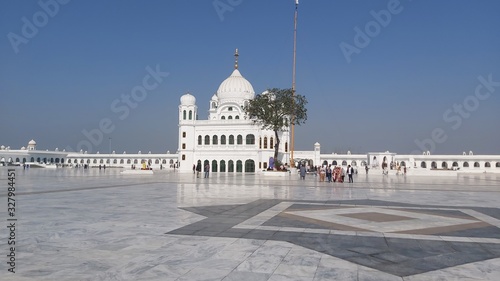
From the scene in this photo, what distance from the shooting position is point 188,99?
66.9m

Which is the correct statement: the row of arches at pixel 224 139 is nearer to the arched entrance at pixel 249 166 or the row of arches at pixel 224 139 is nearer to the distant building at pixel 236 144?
the distant building at pixel 236 144

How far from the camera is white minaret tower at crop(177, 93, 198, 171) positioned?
63.6m

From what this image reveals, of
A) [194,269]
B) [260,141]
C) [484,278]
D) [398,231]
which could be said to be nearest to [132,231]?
[194,269]

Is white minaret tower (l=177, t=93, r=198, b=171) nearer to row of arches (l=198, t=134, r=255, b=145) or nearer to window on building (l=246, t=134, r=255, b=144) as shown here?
row of arches (l=198, t=134, r=255, b=145)

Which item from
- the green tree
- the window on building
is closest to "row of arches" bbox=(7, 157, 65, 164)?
the window on building

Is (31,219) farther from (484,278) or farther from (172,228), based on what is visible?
(484,278)

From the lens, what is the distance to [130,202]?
1416cm

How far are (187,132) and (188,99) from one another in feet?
19.6

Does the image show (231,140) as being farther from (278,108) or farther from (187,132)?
(278,108)

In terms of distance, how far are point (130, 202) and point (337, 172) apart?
19.3 m

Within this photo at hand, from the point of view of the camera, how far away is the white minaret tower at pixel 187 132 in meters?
63.6

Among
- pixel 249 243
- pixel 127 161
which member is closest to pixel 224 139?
pixel 127 161

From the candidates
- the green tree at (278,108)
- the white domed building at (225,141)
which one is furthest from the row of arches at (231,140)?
the green tree at (278,108)

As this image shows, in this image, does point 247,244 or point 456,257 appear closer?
point 456,257
